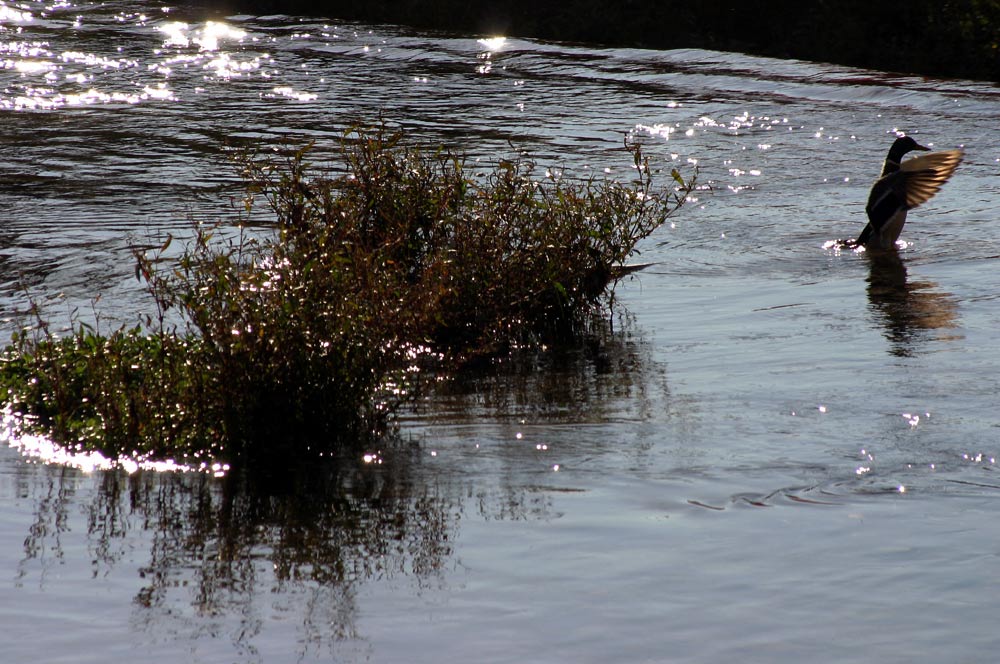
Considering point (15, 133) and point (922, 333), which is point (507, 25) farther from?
point (922, 333)

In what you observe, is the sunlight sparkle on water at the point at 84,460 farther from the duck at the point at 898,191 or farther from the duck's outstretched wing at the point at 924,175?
the duck's outstretched wing at the point at 924,175

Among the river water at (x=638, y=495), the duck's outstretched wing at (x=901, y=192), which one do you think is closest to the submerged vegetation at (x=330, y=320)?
the river water at (x=638, y=495)

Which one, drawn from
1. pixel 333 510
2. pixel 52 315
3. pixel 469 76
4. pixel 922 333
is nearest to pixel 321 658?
pixel 333 510

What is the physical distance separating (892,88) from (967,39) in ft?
13.3

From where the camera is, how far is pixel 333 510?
532cm

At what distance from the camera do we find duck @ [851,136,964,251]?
976 centimetres

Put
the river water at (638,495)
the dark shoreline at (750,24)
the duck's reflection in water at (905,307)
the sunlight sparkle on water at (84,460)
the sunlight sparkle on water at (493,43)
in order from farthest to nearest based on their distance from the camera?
1. the sunlight sparkle on water at (493,43)
2. the dark shoreline at (750,24)
3. the duck's reflection in water at (905,307)
4. the sunlight sparkle on water at (84,460)
5. the river water at (638,495)

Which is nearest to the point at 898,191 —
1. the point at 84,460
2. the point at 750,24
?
the point at 84,460

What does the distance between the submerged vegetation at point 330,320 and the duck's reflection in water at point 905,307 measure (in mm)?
1584

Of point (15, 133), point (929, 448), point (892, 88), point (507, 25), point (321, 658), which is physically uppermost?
point (507, 25)

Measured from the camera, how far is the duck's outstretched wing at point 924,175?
385 inches

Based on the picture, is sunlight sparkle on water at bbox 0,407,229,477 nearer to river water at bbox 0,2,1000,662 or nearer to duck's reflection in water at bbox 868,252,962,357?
river water at bbox 0,2,1000,662

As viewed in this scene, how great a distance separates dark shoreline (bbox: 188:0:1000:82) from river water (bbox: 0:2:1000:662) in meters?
8.99

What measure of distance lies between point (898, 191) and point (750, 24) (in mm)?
16627
